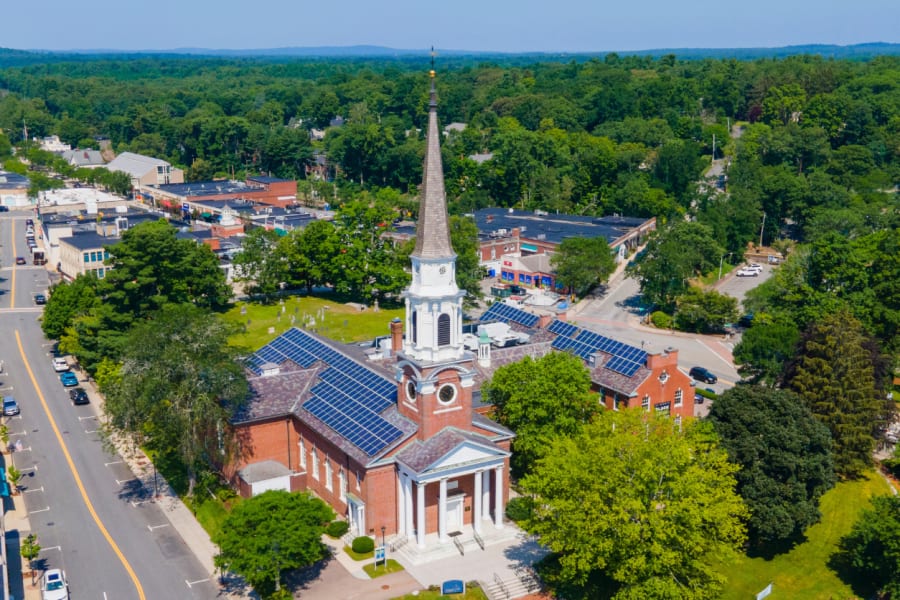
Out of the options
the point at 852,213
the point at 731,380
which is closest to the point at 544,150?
the point at 852,213

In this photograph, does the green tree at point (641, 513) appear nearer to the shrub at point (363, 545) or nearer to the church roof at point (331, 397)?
the shrub at point (363, 545)

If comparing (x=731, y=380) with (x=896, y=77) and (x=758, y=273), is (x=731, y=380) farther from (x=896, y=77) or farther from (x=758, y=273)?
(x=896, y=77)

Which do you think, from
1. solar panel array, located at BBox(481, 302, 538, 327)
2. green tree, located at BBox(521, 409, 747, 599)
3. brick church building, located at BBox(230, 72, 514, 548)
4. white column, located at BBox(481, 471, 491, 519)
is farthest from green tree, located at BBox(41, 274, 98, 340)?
green tree, located at BBox(521, 409, 747, 599)

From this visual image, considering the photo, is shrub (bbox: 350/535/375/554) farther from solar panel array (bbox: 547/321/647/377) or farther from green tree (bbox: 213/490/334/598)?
solar panel array (bbox: 547/321/647/377)

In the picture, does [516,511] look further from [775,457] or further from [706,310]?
[706,310]

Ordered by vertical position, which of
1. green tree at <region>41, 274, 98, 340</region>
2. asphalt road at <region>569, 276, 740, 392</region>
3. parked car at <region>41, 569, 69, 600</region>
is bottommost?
asphalt road at <region>569, 276, 740, 392</region>

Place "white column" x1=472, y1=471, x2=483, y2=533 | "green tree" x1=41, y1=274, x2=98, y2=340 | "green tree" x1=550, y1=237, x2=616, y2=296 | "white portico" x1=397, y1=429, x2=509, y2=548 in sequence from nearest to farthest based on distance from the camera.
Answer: "white portico" x1=397, y1=429, x2=509, y2=548
"white column" x1=472, y1=471, x2=483, y2=533
"green tree" x1=41, y1=274, x2=98, y2=340
"green tree" x1=550, y1=237, x2=616, y2=296

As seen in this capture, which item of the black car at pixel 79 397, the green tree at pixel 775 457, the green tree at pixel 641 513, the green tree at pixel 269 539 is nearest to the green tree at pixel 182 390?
the green tree at pixel 269 539

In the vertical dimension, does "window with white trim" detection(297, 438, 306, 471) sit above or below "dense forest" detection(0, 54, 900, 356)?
below
